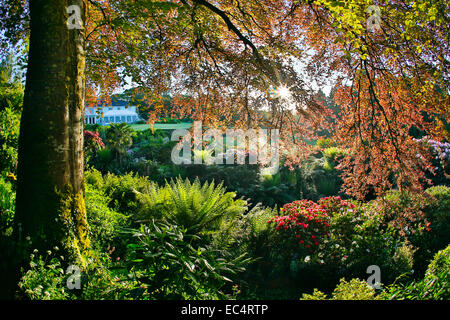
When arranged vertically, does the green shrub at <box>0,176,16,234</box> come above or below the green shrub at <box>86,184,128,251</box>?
above

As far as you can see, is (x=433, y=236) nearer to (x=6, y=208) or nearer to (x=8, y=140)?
(x=6, y=208)

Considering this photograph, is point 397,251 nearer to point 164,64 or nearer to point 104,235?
point 104,235

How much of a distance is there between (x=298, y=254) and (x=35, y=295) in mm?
3471

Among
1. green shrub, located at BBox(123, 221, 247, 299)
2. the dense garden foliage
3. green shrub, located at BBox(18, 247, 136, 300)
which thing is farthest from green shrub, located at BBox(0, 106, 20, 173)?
green shrub, located at BBox(123, 221, 247, 299)

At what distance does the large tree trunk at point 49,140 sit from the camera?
2.79 m

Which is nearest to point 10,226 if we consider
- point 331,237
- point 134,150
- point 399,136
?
point 331,237

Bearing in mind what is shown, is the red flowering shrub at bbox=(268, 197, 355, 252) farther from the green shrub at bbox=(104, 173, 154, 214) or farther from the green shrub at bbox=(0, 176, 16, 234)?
the green shrub at bbox=(0, 176, 16, 234)

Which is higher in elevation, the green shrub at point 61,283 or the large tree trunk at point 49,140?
the large tree trunk at point 49,140

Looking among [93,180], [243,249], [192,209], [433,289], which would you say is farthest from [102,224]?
[433,289]

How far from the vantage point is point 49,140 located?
9.19 feet

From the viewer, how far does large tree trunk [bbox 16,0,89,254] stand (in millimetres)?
2789

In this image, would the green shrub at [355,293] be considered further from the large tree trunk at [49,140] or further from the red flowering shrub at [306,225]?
the large tree trunk at [49,140]

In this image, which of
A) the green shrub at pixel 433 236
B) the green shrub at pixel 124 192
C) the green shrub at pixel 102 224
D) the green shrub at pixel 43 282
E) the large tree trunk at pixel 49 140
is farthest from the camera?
the green shrub at pixel 124 192

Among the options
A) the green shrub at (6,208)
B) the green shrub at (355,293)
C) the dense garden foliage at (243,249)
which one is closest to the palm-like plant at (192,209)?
the dense garden foliage at (243,249)
